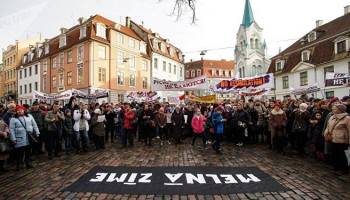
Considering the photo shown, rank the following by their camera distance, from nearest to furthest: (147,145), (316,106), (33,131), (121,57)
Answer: (33,131) → (316,106) → (147,145) → (121,57)

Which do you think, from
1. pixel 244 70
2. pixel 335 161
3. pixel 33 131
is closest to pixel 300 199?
pixel 335 161

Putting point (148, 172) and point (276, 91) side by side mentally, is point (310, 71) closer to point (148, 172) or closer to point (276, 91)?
point (276, 91)

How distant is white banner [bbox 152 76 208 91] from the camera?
1639cm

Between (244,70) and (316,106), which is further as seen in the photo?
(244,70)

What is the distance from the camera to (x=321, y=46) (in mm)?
36531

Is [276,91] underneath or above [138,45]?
underneath

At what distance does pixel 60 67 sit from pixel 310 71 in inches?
1324

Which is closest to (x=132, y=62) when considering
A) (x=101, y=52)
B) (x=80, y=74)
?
(x=101, y=52)

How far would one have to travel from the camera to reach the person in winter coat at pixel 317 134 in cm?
956

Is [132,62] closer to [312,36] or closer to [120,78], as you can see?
[120,78]

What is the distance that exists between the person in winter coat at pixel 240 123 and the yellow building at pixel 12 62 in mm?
55824

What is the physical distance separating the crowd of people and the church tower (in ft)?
171

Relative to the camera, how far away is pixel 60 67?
1732 inches

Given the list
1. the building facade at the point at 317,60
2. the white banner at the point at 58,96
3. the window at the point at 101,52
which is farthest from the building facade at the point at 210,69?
the white banner at the point at 58,96
